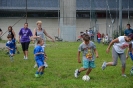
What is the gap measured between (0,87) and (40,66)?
2.00m

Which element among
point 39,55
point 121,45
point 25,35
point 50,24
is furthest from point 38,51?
point 50,24

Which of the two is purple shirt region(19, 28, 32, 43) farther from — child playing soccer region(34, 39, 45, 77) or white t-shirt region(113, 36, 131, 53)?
white t-shirt region(113, 36, 131, 53)

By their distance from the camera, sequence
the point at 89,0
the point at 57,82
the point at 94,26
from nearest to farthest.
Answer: the point at 57,82 → the point at 94,26 → the point at 89,0

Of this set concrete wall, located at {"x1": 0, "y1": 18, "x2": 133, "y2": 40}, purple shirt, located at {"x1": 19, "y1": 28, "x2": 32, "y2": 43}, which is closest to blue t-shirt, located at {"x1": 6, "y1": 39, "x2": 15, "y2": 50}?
purple shirt, located at {"x1": 19, "y1": 28, "x2": 32, "y2": 43}

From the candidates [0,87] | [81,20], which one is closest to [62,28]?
[81,20]

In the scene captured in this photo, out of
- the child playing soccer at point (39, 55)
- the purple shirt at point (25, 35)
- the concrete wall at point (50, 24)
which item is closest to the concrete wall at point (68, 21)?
the concrete wall at point (50, 24)

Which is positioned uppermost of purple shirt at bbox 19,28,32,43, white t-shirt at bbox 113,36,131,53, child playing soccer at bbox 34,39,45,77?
purple shirt at bbox 19,28,32,43

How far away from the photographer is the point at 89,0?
51.5 m

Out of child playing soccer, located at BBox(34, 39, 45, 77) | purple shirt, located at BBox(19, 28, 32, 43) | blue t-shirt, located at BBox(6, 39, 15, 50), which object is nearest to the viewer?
child playing soccer, located at BBox(34, 39, 45, 77)

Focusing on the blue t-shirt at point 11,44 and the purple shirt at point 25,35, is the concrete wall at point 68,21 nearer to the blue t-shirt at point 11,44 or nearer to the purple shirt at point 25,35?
the purple shirt at point 25,35

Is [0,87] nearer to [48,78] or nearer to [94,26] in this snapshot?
[48,78]

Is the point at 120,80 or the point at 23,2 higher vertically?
the point at 23,2

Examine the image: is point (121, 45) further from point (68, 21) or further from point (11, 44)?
point (68, 21)

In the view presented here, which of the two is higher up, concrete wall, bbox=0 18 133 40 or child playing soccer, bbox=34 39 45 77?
concrete wall, bbox=0 18 133 40
